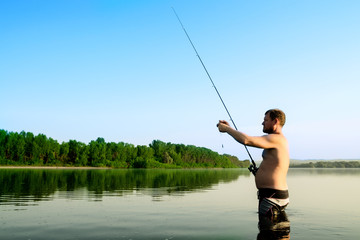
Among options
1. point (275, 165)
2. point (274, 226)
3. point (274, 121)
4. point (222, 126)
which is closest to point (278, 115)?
point (274, 121)

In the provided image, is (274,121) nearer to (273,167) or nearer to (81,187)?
(273,167)

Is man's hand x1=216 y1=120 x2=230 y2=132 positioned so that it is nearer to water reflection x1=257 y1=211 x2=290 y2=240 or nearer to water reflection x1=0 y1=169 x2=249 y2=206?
water reflection x1=257 y1=211 x2=290 y2=240

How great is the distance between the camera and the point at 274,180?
19.4 ft

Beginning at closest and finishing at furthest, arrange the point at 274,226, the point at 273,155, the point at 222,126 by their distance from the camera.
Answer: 1. the point at 222,126
2. the point at 273,155
3. the point at 274,226

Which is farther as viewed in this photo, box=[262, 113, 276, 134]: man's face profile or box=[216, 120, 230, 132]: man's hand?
box=[262, 113, 276, 134]: man's face profile

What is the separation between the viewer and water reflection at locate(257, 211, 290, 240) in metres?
6.05

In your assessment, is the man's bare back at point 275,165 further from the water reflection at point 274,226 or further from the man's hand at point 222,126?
the man's hand at point 222,126

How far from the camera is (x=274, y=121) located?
6.00m

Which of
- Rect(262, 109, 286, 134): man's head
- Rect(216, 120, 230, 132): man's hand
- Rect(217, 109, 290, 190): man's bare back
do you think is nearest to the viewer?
Rect(216, 120, 230, 132): man's hand

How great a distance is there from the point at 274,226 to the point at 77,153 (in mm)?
136097

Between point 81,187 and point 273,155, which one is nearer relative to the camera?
Answer: point 273,155

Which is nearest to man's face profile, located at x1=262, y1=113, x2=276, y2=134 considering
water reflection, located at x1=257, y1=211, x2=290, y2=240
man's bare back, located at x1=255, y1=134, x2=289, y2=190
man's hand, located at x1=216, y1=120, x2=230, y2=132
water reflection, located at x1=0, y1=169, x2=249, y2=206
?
man's bare back, located at x1=255, y1=134, x2=289, y2=190

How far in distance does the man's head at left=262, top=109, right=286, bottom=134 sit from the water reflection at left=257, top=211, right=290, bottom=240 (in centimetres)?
158

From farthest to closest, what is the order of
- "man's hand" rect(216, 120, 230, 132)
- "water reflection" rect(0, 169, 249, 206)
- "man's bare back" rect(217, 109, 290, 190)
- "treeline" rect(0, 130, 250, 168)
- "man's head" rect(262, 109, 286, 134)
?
"treeline" rect(0, 130, 250, 168)
"water reflection" rect(0, 169, 249, 206)
"man's head" rect(262, 109, 286, 134)
"man's bare back" rect(217, 109, 290, 190)
"man's hand" rect(216, 120, 230, 132)
